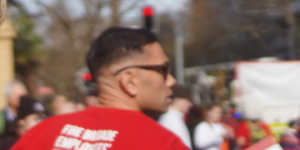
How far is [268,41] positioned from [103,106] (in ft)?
46.0

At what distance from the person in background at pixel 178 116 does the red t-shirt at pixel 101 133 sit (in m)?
2.24

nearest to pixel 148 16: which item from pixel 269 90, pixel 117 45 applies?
pixel 269 90

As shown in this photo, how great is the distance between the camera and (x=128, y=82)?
2.04 meters

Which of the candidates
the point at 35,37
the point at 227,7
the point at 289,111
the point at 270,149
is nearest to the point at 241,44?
the point at 227,7

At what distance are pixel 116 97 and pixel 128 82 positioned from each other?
9 cm

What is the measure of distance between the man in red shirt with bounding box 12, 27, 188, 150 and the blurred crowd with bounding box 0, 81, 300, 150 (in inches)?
55.1

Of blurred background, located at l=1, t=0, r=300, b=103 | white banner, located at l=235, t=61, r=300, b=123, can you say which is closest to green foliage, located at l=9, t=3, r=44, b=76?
blurred background, located at l=1, t=0, r=300, b=103

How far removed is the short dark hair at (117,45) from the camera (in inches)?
81.8

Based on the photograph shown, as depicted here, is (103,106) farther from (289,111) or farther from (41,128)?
(289,111)

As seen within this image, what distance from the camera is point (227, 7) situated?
14008mm

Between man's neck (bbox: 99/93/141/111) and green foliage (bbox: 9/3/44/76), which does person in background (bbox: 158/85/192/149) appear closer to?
man's neck (bbox: 99/93/141/111)

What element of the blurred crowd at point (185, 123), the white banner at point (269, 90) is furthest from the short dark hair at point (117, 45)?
the white banner at point (269, 90)

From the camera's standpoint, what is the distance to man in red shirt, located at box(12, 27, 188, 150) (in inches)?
76.2

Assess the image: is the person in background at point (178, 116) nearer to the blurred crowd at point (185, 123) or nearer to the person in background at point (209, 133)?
the blurred crowd at point (185, 123)
